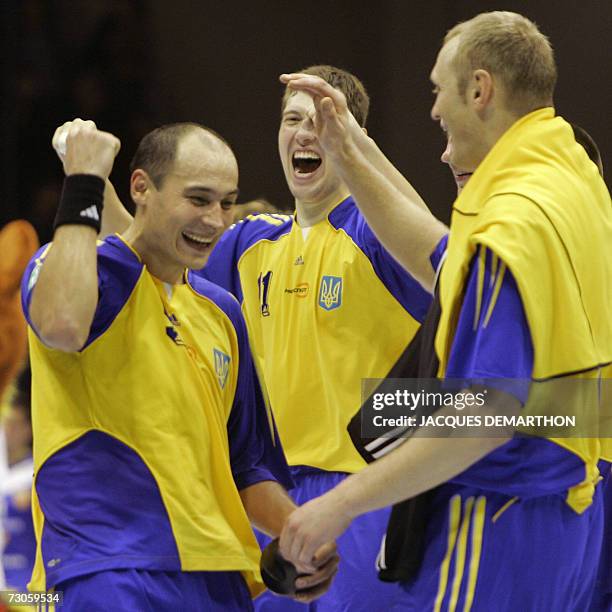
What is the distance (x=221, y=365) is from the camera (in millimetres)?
2959

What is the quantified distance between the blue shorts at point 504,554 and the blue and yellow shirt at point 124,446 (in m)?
0.49

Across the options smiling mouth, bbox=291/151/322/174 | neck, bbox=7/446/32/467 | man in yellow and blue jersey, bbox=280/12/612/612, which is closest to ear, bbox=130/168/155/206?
man in yellow and blue jersey, bbox=280/12/612/612

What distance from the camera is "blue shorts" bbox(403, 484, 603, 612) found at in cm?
268

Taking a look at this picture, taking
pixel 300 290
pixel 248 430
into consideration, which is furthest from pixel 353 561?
pixel 300 290

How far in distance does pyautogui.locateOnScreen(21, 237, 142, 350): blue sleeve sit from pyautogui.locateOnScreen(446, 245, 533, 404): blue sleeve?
0.80m

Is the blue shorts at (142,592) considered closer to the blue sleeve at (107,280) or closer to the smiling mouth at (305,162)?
the blue sleeve at (107,280)

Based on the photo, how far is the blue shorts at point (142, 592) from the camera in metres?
2.58

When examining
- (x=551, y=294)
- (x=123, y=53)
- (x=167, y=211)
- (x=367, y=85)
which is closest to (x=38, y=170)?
(x=123, y=53)

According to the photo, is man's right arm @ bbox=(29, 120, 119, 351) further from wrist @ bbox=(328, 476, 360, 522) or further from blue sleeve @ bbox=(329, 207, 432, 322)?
blue sleeve @ bbox=(329, 207, 432, 322)

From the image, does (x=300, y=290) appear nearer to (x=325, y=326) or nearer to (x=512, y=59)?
(x=325, y=326)

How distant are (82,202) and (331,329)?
4.71ft

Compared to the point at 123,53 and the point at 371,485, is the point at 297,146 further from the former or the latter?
the point at 123,53

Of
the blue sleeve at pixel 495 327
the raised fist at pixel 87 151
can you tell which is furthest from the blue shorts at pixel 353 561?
the raised fist at pixel 87 151

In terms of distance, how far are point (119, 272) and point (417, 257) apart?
0.92 metres
